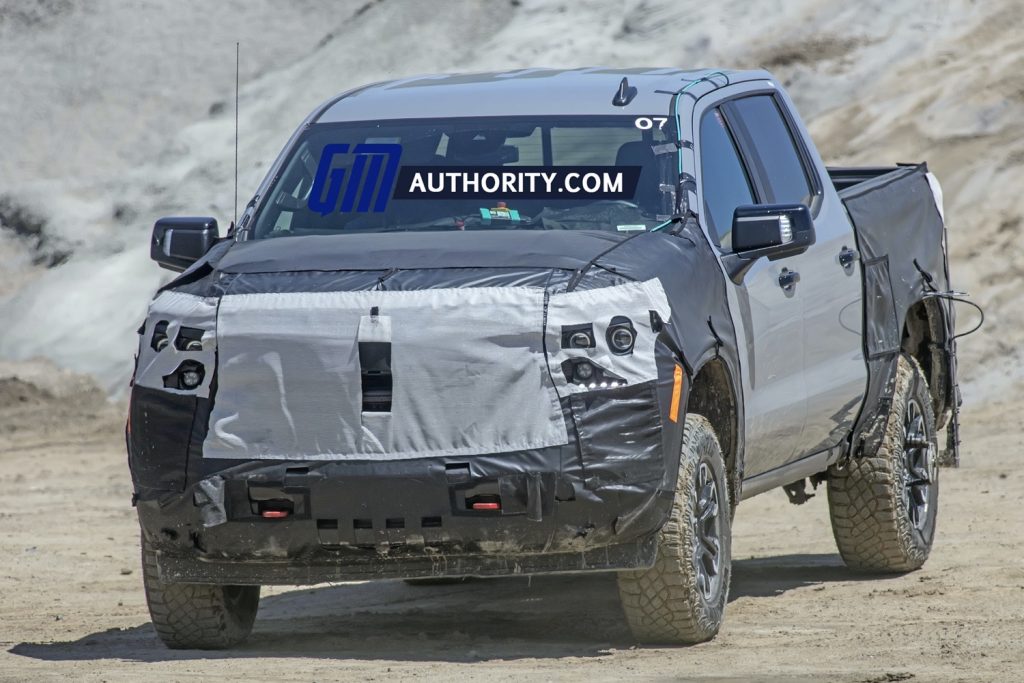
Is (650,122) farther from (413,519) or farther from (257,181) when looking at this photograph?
(257,181)

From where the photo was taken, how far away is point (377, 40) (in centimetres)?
2141

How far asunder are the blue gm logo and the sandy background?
1563mm

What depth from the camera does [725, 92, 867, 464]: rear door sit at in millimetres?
7773

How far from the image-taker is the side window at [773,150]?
7910mm

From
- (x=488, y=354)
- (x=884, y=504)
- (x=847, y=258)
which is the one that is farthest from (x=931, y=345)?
(x=488, y=354)

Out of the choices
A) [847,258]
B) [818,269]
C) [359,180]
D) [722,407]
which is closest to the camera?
[722,407]

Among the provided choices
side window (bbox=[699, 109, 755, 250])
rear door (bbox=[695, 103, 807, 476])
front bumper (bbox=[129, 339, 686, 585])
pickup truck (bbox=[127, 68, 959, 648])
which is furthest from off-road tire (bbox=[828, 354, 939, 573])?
front bumper (bbox=[129, 339, 686, 585])

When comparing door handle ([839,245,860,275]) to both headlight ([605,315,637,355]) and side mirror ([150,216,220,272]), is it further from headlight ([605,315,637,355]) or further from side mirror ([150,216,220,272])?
side mirror ([150,216,220,272])

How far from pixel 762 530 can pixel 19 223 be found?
38.1 feet

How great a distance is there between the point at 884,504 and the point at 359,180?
2790 millimetres

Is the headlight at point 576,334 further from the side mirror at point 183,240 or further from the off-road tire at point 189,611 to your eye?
the side mirror at point 183,240

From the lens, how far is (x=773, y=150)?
8.12 meters

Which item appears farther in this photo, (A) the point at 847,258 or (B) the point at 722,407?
(A) the point at 847,258

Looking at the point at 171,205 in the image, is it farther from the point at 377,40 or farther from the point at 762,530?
the point at 762,530
